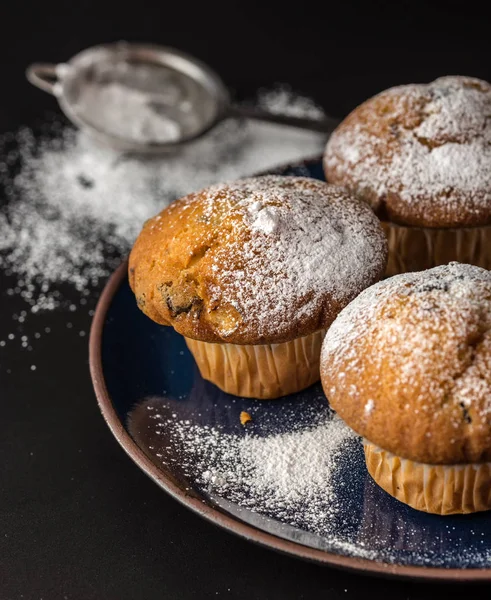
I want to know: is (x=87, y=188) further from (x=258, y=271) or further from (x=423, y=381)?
(x=423, y=381)

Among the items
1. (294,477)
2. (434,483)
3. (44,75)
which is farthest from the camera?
(44,75)

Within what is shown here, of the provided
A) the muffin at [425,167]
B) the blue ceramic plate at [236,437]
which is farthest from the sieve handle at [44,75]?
the muffin at [425,167]

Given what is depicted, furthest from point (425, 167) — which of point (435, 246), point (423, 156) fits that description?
point (435, 246)

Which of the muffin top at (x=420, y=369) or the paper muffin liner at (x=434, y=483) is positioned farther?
the paper muffin liner at (x=434, y=483)

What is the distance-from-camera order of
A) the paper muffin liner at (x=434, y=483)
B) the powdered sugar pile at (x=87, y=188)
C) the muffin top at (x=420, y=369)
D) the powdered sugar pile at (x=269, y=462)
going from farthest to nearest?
the powdered sugar pile at (x=87, y=188) < the powdered sugar pile at (x=269, y=462) < the paper muffin liner at (x=434, y=483) < the muffin top at (x=420, y=369)

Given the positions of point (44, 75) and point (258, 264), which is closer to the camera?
point (258, 264)

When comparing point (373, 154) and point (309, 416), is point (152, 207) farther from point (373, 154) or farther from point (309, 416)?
point (309, 416)

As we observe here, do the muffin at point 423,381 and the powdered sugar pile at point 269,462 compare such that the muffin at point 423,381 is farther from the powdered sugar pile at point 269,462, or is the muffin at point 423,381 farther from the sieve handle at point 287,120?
the sieve handle at point 287,120

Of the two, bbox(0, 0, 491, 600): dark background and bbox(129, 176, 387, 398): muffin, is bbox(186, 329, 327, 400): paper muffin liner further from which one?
bbox(0, 0, 491, 600): dark background
